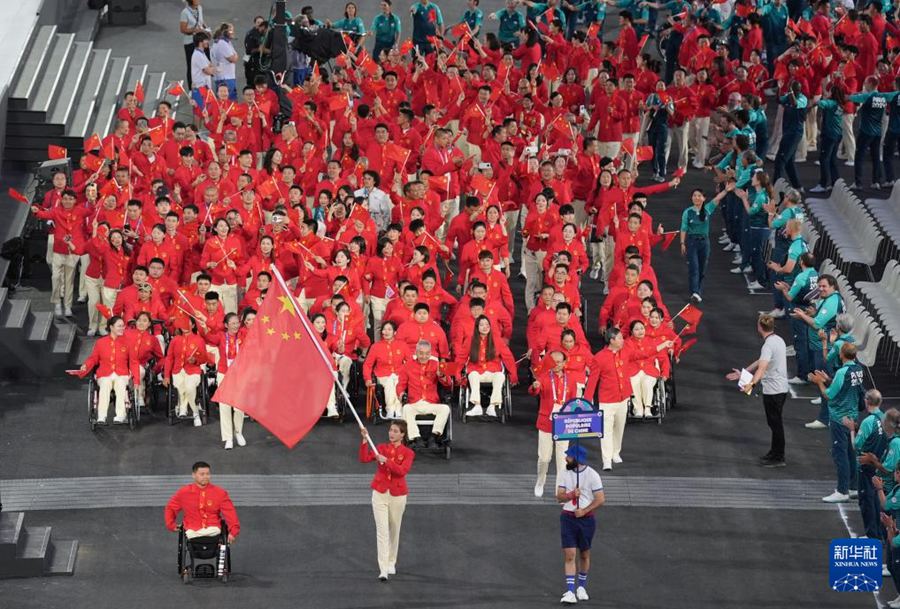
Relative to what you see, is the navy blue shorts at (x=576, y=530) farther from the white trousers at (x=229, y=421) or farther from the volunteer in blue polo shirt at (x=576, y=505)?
the white trousers at (x=229, y=421)

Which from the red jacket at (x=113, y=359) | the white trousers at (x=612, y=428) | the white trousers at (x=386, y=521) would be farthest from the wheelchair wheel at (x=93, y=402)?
the white trousers at (x=612, y=428)

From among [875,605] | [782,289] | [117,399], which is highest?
[782,289]

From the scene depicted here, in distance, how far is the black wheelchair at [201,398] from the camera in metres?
22.2

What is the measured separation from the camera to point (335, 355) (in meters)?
22.5

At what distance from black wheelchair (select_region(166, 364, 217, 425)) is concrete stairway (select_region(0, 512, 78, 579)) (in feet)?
11.4

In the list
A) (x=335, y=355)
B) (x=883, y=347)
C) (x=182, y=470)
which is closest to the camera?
(x=182, y=470)

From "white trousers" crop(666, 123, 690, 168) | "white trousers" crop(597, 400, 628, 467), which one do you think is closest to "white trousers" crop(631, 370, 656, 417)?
"white trousers" crop(597, 400, 628, 467)

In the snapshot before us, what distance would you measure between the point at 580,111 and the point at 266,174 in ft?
21.6

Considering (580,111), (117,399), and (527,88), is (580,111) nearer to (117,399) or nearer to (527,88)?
(527,88)

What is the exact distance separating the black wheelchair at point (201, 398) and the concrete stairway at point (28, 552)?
11.4 ft

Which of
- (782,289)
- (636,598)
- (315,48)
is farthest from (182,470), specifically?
(315,48)

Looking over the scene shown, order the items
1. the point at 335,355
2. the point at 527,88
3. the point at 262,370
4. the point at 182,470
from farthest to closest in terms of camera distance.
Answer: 1. the point at 527,88
2. the point at 335,355
3. the point at 182,470
4. the point at 262,370

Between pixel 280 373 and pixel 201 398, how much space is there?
5.10 m

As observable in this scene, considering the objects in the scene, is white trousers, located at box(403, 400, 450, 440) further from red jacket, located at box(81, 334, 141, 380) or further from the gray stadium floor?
red jacket, located at box(81, 334, 141, 380)
